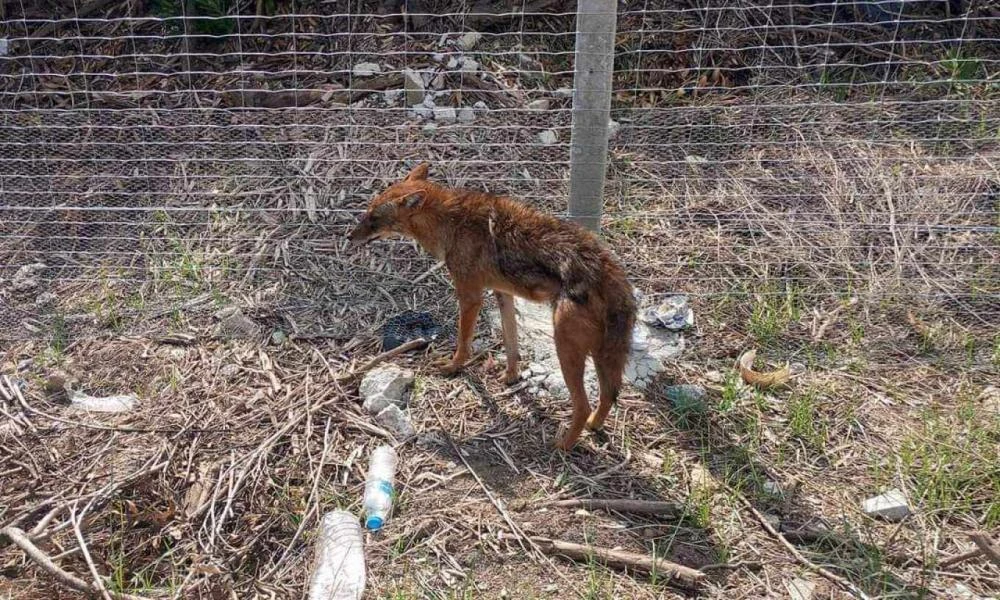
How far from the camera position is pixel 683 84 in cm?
746

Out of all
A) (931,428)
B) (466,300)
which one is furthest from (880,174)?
(466,300)

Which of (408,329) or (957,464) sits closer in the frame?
(957,464)

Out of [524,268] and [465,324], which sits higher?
[524,268]

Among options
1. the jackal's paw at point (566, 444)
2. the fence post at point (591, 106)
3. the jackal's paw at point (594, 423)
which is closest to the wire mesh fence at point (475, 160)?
the fence post at point (591, 106)

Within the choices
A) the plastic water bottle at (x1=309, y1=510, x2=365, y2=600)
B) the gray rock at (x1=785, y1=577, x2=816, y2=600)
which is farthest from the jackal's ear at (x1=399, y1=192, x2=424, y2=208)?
the gray rock at (x1=785, y1=577, x2=816, y2=600)

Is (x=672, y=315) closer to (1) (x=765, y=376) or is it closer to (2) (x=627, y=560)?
(1) (x=765, y=376)

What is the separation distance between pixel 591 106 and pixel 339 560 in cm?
292

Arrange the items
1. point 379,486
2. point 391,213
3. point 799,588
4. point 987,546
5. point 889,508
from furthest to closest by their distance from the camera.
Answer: point 391,213 < point 379,486 < point 889,508 < point 799,588 < point 987,546

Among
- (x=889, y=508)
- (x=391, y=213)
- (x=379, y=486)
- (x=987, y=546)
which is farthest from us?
(x=391, y=213)

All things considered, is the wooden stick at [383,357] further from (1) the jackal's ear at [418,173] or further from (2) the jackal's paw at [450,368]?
(1) the jackal's ear at [418,173]

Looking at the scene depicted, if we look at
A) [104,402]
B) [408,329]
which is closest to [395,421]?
[408,329]

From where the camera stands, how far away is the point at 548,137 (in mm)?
6863

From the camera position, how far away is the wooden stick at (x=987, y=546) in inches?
146

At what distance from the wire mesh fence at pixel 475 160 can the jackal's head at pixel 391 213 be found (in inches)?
24.1
